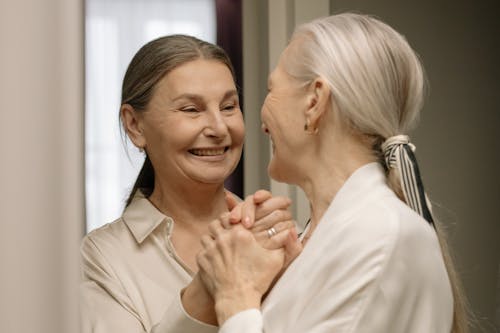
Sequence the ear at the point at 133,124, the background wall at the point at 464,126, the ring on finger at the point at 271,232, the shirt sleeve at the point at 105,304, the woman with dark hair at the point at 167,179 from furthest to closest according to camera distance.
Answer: the background wall at the point at 464,126 < the ear at the point at 133,124 < the woman with dark hair at the point at 167,179 < the shirt sleeve at the point at 105,304 < the ring on finger at the point at 271,232

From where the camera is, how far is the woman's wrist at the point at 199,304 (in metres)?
1.42

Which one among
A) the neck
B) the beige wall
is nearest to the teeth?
the neck

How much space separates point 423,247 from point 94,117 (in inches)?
106

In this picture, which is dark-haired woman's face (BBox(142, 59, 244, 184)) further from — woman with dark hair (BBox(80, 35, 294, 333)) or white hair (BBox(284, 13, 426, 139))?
white hair (BBox(284, 13, 426, 139))


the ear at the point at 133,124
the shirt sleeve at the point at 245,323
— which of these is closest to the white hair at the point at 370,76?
the shirt sleeve at the point at 245,323

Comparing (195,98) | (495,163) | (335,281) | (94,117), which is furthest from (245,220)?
(94,117)

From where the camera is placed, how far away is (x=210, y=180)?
183 cm

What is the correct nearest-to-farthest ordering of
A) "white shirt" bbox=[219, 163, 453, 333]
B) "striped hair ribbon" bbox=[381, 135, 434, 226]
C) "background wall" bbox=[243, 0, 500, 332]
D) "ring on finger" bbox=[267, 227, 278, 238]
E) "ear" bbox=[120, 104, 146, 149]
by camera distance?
1. "white shirt" bbox=[219, 163, 453, 333]
2. "striped hair ribbon" bbox=[381, 135, 434, 226]
3. "ring on finger" bbox=[267, 227, 278, 238]
4. "ear" bbox=[120, 104, 146, 149]
5. "background wall" bbox=[243, 0, 500, 332]

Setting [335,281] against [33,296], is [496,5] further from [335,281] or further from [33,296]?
[33,296]

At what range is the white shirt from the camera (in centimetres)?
115

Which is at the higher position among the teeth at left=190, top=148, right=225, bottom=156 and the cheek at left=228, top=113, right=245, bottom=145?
the cheek at left=228, top=113, right=245, bottom=145

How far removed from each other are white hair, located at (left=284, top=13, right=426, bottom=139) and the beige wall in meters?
0.77

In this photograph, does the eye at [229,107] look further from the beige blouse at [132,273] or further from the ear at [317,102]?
the ear at [317,102]

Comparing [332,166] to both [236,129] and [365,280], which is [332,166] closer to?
[365,280]
